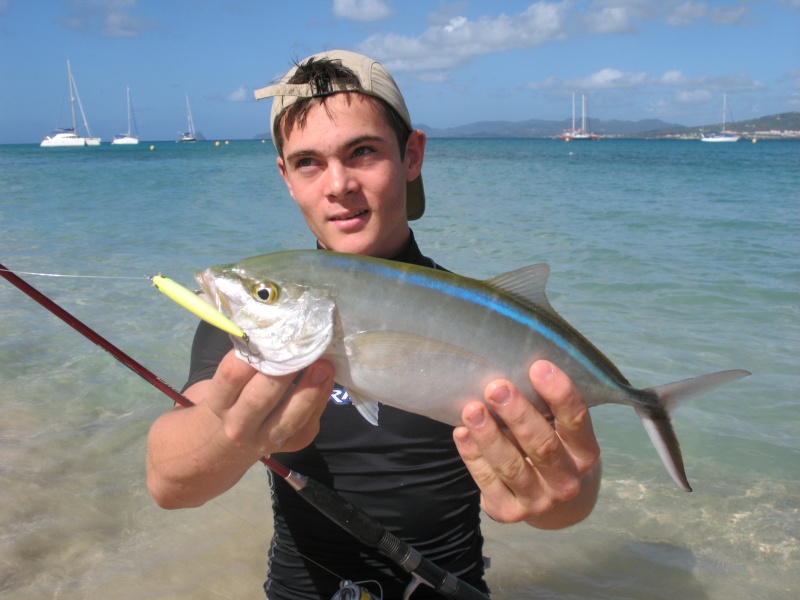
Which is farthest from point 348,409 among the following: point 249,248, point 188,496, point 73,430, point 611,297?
point 249,248

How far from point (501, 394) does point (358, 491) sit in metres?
0.95

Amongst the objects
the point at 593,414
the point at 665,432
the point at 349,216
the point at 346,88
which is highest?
the point at 346,88

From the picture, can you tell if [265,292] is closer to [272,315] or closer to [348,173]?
[272,315]

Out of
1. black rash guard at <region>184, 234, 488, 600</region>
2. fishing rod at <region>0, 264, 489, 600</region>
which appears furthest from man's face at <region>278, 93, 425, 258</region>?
fishing rod at <region>0, 264, 489, 600</region>

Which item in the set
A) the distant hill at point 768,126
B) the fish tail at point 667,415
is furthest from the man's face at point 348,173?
the distant hill at point 768,126

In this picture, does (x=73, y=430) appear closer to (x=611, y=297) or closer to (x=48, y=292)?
(x=48, y=292)

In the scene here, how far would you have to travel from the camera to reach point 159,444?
221 cm

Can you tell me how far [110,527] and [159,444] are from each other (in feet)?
6.70

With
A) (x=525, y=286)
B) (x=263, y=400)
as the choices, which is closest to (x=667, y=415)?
(x=525, y=286)

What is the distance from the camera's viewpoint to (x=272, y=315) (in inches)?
69.5

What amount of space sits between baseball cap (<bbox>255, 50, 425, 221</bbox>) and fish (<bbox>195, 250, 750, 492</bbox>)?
0.83 meters

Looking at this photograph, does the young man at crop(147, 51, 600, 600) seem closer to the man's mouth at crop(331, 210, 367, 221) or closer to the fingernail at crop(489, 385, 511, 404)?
the man's mouth at crop(331, 210, 367, 221)

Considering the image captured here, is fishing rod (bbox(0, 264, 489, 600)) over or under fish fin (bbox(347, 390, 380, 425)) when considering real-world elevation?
under

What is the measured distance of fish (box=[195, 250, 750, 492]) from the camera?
176 cm
